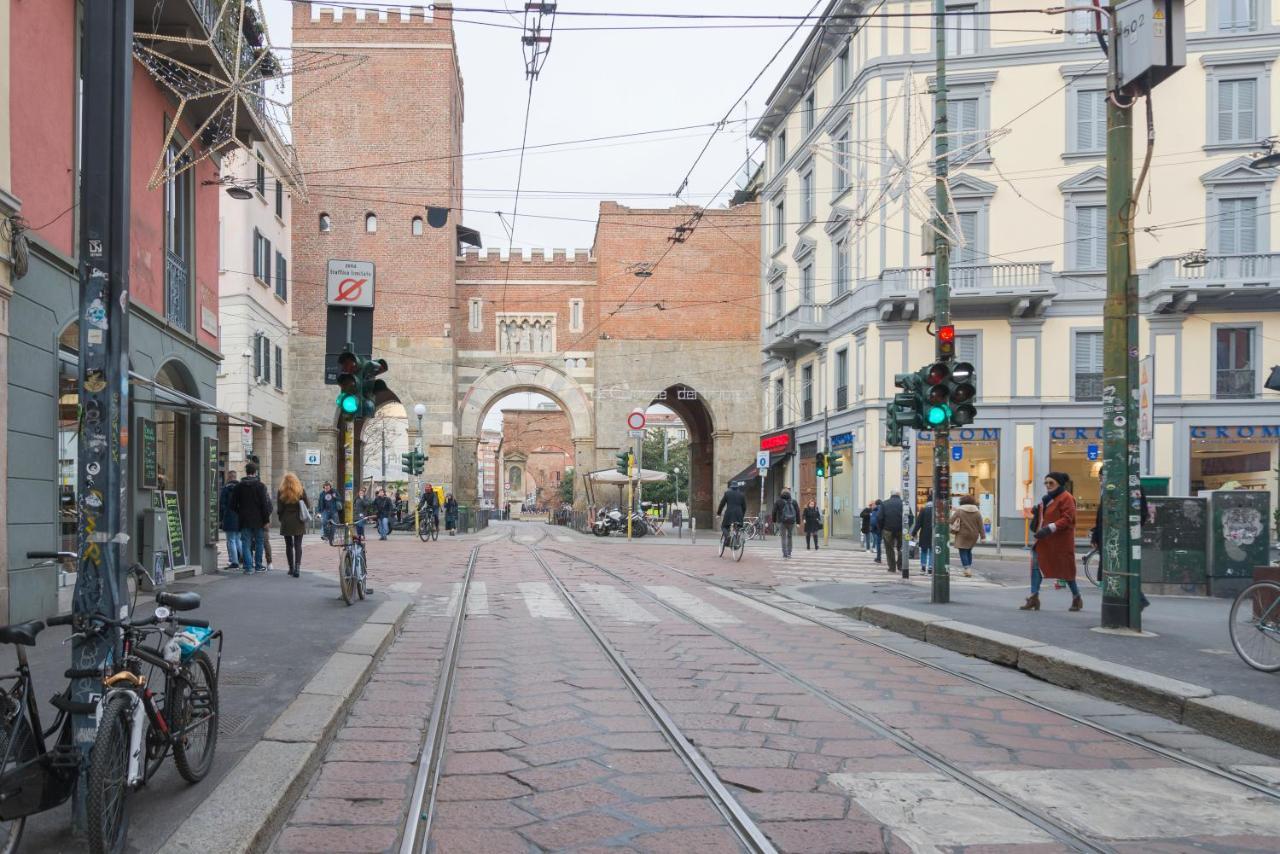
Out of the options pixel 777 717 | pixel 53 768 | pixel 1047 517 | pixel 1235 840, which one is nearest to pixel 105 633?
pixel 53 768

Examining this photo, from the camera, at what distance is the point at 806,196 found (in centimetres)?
3262

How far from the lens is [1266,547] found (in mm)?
13578

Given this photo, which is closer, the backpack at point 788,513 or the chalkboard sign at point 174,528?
the chalkboard sign at point 174,528

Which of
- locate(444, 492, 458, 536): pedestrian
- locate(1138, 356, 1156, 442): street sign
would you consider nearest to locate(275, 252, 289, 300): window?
locate(444, 492, 458, 536): pedestrian

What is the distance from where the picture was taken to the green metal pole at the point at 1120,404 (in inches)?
361

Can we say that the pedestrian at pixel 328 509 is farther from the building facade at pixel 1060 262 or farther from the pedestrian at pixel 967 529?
the pedestrian at pixel 967 529

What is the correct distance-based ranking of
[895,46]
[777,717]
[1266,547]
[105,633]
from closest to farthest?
[105,633], [777,717], [1266,547], [895,46]

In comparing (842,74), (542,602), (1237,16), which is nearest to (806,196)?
(842,74)

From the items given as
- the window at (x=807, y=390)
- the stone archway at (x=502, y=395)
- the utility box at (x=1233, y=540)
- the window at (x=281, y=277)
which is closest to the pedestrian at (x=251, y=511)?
the utility box at (x=1233, y=540)

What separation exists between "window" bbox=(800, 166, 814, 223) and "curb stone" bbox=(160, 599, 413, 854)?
1069 inches

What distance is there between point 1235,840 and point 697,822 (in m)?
2.05

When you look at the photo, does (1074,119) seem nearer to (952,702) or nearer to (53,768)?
(952,702)

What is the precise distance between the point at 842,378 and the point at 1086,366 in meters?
6.41

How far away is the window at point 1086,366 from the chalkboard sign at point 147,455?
74.6 feet
